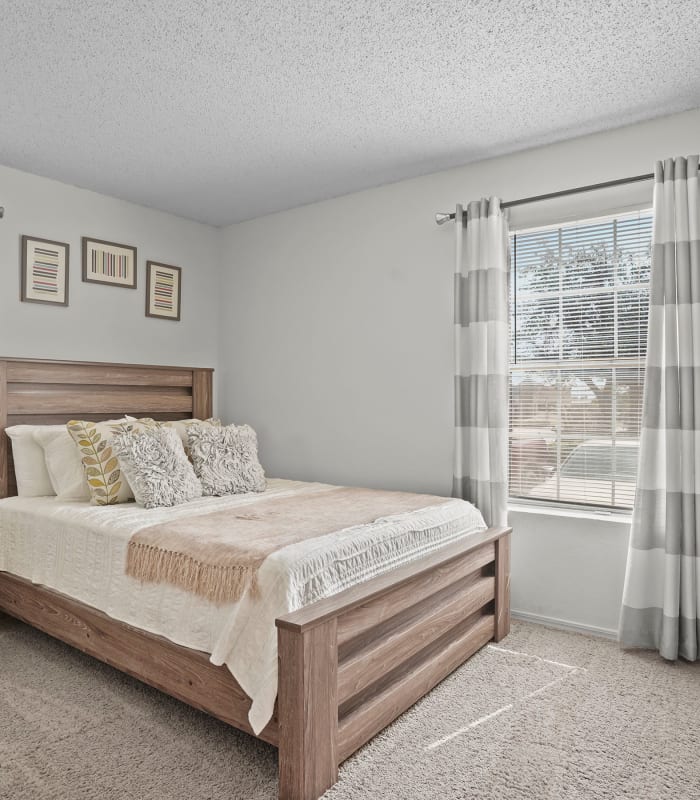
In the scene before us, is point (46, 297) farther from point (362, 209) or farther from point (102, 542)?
point (362, 209)

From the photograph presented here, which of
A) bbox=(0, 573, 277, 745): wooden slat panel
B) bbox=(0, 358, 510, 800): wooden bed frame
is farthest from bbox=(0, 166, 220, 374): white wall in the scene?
bbox=(0, 573, 277, 745): wooden slat panel

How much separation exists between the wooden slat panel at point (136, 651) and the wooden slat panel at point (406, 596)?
369mm

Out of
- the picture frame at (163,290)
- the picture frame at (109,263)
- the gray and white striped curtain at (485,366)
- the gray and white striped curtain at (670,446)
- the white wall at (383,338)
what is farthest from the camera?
the picture frame at (163,290)

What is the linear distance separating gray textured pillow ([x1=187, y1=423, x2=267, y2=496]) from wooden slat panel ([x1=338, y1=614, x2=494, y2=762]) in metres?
1.37

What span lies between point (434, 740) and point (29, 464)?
2518mm

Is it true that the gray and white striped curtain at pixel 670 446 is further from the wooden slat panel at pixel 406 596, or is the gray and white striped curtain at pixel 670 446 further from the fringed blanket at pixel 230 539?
the fringed blanket at pixel 230 539

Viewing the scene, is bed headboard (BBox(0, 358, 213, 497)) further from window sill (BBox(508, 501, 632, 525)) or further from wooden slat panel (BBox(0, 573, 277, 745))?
window sill (BBox(508, 501, 632, 525))

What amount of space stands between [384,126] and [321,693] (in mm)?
2512

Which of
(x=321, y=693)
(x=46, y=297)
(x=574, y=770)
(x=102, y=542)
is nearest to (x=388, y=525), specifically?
(x=321, y=693)

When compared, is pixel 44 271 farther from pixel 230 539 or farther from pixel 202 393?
pixel 230 539

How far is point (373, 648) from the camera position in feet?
6.64

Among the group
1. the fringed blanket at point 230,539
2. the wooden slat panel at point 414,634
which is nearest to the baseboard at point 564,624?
the wooden slat panel at point 414,634

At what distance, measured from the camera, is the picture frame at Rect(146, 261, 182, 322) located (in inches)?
158

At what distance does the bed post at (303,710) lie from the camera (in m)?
1.69
